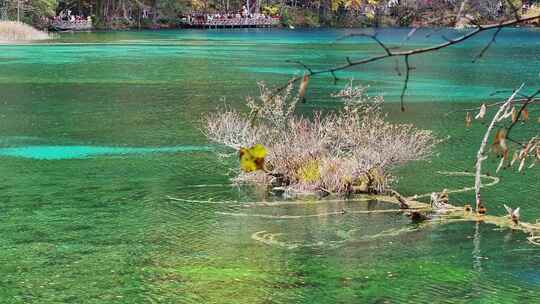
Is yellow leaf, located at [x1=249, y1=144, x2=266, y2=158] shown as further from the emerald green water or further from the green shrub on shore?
the green shrub on shore

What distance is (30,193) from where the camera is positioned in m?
15.3

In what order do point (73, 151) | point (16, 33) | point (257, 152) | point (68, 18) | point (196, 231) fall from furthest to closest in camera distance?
point (68, 18) < point (16, 33) < point (73, 151) < point (196, 231) < point (257, 152)

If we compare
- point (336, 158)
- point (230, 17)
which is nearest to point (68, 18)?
point (230, 17)

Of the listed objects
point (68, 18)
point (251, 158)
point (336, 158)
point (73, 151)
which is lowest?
point (68, 18)

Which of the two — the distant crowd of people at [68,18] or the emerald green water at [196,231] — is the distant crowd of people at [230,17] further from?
the emerald green water at [196,231]

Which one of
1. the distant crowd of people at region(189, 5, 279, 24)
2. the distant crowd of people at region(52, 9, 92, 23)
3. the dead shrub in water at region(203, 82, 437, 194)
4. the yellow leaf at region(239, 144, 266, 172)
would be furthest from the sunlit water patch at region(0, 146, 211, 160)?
the distant crowd of people at region(189, 5, 279, 24)

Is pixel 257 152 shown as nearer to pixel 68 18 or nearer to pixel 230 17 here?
pixel 68 18

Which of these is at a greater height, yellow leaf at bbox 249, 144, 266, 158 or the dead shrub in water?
yellow leaf at bbox 249, 144, 266, 158

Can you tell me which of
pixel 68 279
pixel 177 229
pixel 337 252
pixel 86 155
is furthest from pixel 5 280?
pixel 86 155

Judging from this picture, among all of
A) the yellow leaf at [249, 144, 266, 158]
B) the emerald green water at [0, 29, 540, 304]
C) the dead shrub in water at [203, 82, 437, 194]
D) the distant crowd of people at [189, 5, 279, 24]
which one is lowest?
the distant crowd of people at [189, 5, 279, 24]

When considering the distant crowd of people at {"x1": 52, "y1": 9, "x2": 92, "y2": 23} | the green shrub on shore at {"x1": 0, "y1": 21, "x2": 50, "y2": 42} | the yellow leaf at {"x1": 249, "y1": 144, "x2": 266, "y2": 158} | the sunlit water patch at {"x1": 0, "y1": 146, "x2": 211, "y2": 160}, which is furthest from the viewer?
the distant crowd of people at {"x1": 52, "y1": 9, "x2": 92, "y2": 23}

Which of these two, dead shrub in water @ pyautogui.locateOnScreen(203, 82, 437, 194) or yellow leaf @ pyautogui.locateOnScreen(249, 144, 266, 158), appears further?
dead shrub in water @ pyautogui.locateOnScreen(203, 82, 437, 194)

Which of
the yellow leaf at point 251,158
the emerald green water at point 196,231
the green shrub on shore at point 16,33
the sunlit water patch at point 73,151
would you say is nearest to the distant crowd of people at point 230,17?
the green shrub on shore at point 16,33

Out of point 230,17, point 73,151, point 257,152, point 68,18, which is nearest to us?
point 257,152
